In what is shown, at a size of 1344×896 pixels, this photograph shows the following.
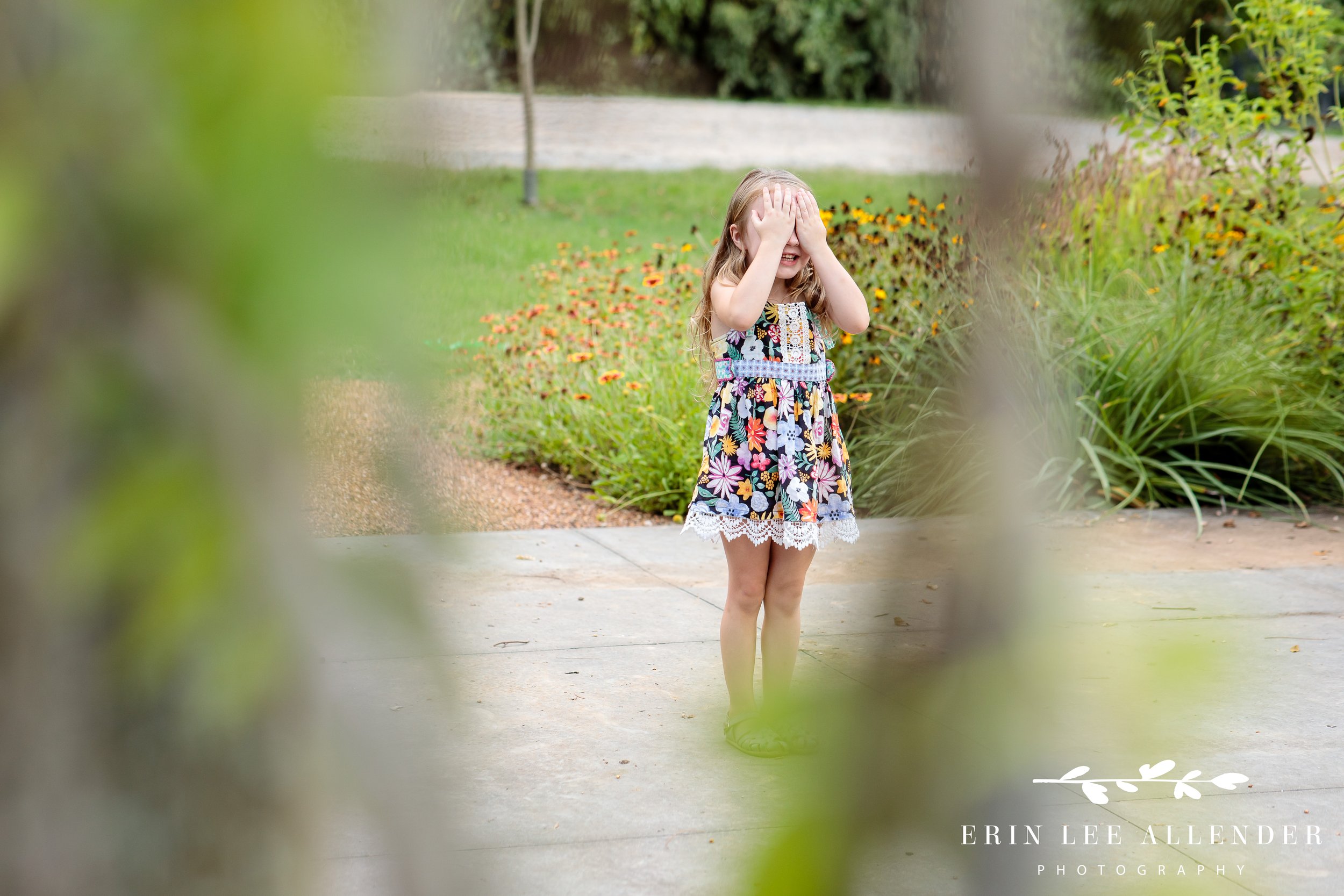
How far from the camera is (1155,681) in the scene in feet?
2.07

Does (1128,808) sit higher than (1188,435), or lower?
lower

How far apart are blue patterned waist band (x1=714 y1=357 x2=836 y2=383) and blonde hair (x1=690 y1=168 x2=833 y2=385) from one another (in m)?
0.08

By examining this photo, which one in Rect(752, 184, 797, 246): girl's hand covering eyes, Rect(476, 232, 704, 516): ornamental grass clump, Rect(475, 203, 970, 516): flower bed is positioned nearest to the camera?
Rect(752, 184, 797, 246): girl's hand covering eyes

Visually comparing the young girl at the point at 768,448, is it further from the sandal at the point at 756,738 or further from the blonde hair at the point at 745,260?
the sandal at the point at 756,738

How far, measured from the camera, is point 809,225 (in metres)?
2.72

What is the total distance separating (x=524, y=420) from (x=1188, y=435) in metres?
3.05

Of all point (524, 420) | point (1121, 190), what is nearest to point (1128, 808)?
point (524, 420)

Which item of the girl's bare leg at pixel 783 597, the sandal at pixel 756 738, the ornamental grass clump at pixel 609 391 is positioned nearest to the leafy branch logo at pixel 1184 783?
the girl's bare leg at pixel 783 597

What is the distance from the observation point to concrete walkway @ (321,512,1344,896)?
0.39 metres

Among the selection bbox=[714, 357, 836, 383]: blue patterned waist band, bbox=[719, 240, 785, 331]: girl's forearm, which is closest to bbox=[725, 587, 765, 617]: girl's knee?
bbox=[714, 357, 836, 383]: blue patterned waist band

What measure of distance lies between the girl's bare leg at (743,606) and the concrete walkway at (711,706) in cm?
16

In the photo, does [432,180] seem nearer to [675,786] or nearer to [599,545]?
[675,786]

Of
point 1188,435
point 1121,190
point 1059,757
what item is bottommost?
point 1188,435

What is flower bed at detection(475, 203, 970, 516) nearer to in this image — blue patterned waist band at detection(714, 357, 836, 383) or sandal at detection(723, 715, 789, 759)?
blue patterned waist band at detection(714, 357, 836, 383)
